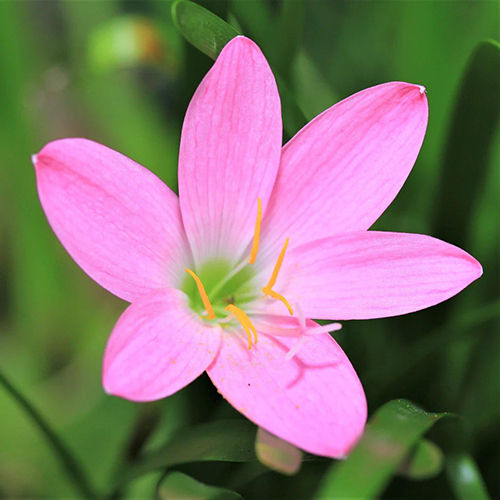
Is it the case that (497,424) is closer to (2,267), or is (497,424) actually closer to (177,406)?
(177,406)

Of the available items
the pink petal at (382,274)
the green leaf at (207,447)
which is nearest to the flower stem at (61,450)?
the green leaf at (207,447)

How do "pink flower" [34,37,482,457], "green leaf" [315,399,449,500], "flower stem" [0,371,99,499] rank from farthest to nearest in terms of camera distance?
"flower stem" [0,371,99,499], "pink flower" [34,37,482,457], "green leaf" [315,399,449,500]

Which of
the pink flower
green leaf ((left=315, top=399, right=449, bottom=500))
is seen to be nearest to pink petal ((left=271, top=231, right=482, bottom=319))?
the pink flower

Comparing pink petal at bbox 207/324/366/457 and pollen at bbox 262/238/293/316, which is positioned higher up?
pollen at bbox 262/238/293/316

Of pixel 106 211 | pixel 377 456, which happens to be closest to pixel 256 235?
pixel 106 211

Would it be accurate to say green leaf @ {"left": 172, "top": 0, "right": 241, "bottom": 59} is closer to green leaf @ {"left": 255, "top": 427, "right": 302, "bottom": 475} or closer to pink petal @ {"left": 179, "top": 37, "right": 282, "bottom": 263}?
pink petal @ {"left": 179, "top": 37, "right": 282, "bottom": 263}

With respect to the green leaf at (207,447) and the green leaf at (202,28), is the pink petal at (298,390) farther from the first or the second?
the green leaf at (202,28)

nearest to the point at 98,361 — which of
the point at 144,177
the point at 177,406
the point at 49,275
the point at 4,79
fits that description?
the point at 49,275
